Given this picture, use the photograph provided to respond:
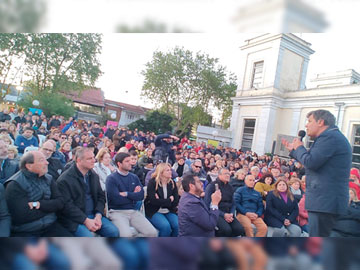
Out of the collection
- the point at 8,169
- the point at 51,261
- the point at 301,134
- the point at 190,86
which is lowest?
the point at 51,261

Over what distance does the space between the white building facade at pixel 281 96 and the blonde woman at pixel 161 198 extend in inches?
37.3

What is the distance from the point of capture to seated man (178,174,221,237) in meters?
2.74

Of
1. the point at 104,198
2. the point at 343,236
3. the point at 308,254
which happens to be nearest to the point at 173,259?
the point at 104,198

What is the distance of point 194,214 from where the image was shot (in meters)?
2.74

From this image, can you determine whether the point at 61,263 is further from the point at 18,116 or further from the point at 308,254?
the point at 308,254

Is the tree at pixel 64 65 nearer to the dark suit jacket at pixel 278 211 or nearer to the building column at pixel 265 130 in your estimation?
the building column at pixel 265 130

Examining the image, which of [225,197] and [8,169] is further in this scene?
[225,197]

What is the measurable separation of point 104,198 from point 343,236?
2.53 m

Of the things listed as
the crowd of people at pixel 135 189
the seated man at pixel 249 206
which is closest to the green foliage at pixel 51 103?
the crowd of people at pixel 135 189

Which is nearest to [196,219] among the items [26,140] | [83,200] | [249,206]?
[249,206]

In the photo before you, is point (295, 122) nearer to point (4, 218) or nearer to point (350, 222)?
point (350, 222)

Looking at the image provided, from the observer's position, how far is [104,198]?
2.85m

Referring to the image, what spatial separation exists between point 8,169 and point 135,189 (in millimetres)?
1385

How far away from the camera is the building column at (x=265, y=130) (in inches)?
108
